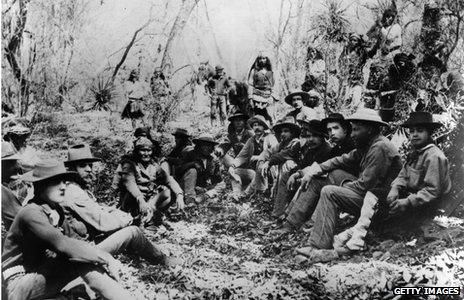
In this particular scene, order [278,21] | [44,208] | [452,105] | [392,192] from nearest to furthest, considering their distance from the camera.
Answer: [44,208] → [392,192] → [452,105] → [278,21]

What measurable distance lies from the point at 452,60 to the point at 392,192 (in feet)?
6.44

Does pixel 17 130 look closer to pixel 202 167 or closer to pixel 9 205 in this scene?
pixel 9 205

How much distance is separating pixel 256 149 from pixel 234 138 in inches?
16.5

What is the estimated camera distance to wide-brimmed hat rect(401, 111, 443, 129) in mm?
5129

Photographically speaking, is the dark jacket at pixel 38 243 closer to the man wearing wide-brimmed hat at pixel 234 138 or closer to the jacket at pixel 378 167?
the man wearing wide-brimmed hat at pixel 234 138

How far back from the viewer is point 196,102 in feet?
23.8

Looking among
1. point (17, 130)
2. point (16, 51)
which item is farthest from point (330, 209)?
point (16, 51)

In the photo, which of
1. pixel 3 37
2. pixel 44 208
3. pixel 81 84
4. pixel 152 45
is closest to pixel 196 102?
pixel 152 45

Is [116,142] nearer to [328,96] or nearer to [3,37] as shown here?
[3,37]

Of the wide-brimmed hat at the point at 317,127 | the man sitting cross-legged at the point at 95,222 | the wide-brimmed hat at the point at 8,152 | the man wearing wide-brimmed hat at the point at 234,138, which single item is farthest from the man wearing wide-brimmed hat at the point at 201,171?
the wide-brimmed hat at the point at 8,152

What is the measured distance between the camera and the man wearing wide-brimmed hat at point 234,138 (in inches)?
256

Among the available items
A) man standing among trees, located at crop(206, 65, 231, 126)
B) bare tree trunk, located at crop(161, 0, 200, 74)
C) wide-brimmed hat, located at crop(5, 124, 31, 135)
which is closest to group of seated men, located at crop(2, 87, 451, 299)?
wide-brimmed hat, located at crop(5, 124, 31, 135)

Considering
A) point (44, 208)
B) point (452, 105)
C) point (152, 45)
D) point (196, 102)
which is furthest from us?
point (196, 102)

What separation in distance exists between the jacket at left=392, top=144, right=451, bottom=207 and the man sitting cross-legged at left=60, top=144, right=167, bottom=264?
112 inches
